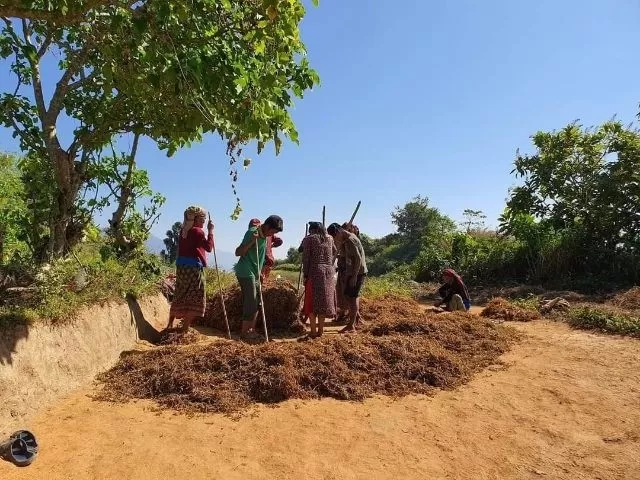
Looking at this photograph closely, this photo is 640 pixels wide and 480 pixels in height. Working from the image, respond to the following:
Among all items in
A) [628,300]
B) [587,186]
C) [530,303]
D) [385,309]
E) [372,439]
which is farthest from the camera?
[587,186]

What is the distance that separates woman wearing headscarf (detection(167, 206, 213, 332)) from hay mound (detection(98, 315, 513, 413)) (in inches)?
27.8

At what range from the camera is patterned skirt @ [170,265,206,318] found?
20.1 feet

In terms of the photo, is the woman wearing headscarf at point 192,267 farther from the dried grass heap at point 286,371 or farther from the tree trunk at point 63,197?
the tree trunk at point 63,197

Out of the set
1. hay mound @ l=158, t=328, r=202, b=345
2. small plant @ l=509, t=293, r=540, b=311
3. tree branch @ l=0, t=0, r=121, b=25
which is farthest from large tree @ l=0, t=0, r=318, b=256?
small plant @ l=509, t=293, r=540, b=311

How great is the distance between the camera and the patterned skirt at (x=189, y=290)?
6.12 m

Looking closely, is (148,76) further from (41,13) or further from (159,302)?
(159,302)

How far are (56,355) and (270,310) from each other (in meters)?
3.38

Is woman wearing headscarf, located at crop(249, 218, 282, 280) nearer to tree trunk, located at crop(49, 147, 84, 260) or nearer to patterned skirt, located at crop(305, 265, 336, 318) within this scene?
patterned skirt, located at crop(305, 265, 336, 318)

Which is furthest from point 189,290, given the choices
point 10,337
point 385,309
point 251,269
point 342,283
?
point 385,309

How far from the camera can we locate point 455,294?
28.3 ft

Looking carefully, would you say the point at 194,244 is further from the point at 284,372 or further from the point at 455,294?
the point at 455,294

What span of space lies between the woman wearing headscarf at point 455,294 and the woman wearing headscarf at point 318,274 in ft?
9.48

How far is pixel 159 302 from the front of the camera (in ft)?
22.8

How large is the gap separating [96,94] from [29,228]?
75.9 inches
